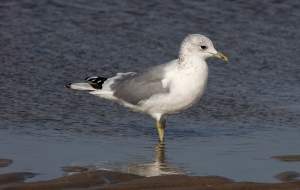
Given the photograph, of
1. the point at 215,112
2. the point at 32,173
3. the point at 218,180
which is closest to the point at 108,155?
the point at 32,173

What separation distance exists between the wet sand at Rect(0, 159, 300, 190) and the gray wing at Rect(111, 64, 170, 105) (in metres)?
1.80

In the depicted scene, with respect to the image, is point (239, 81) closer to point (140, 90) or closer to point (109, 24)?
point (140, 90)

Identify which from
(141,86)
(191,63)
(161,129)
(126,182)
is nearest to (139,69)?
(141,86)

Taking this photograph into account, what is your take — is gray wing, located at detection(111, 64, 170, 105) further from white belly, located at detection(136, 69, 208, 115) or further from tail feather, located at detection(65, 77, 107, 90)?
tail feather, located at detection(65, 77, 107, 90)

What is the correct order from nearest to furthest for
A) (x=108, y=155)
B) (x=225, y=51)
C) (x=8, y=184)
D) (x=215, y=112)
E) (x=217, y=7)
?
(x=8, y=184) < (x=108, y=155) < (x=215, y=112) < (x=225, y=51) < (x=217, y=7)

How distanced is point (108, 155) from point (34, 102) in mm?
2267

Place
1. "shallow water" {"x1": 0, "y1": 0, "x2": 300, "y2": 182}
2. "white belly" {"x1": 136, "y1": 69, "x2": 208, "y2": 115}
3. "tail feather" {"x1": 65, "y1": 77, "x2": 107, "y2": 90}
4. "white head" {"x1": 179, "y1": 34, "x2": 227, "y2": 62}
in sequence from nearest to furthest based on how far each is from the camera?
"shallow water" {"x1": 0, "y1": 0, "x2": 300, "y2": 182} → "white belly" {"x1": 136, "y1": 69, "x2": 208, "y2": 115} → "white head" {"x1": 179, "y1": 34, "x2": 227, "y2": 62} → "tail feather" {"x1": 65, "y1": 77, "x2": 107, "y2": 90}

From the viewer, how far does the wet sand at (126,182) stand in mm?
4688

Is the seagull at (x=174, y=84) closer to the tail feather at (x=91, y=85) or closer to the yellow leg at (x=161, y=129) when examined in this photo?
the yellow leg at (x=161, y=129)

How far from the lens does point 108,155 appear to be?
589 cm

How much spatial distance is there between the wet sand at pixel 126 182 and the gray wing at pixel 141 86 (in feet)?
5.91

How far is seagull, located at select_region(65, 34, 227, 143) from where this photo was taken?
21.4 feet

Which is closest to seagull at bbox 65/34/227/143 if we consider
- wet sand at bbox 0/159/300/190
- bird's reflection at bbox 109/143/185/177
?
bird's reflection at bbox 109/143/185/177

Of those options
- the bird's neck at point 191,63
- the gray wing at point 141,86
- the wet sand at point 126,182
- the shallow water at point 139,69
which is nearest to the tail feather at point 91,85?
the gray wing at point 141,86
